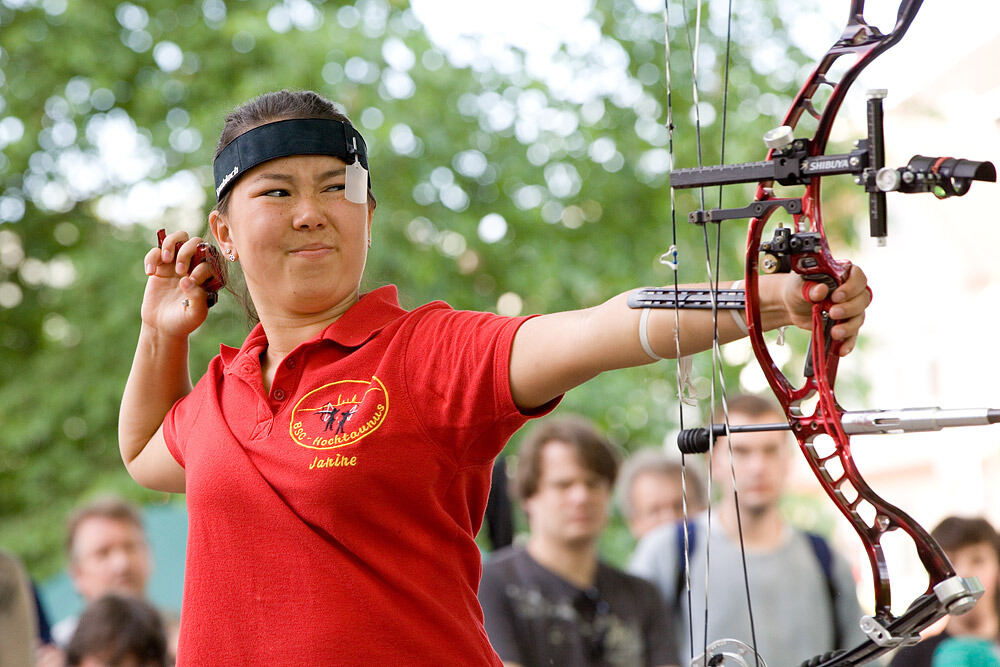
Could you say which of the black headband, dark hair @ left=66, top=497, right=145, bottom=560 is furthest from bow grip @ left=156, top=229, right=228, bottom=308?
dark hair @ left=66, top=497, right=145, bottom=560

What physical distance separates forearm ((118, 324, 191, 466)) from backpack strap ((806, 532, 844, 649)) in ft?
6.36

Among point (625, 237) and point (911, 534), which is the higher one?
point (625, 237)

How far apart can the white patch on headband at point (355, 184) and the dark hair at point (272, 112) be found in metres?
0.11

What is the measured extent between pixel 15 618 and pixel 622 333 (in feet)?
7.69

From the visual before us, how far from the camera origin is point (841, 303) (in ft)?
4.40

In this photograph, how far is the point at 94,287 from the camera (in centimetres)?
565

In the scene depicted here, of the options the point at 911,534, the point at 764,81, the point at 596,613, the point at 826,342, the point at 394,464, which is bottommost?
the point at 596,613

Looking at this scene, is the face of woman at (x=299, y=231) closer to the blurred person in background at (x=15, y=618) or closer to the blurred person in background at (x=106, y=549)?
the blurred person in background at (x=15, y=618)

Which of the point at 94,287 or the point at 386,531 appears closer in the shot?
the point at 386,531

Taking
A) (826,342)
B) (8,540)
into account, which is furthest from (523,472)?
(8,540)

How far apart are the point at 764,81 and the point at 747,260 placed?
13.4ft

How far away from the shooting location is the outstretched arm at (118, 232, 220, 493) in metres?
1.99

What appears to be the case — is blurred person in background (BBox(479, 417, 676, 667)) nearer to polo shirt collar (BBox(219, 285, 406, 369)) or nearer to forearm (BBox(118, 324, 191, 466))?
forearm (BBox(118, 324, 191, 466))

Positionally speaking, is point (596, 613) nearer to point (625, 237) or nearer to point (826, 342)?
point (826, 342)
